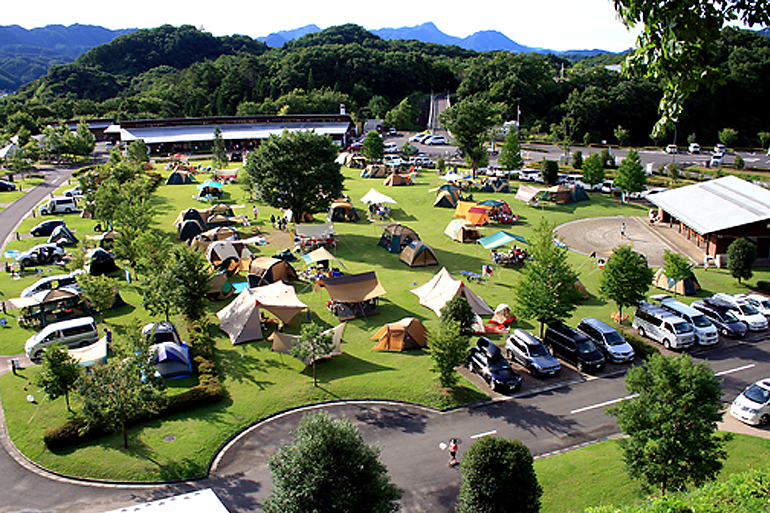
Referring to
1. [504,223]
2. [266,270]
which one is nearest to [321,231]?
[266,270]

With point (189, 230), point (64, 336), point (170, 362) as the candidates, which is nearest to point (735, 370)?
point (170, 362)

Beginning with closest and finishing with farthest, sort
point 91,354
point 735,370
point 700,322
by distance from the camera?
1. point 91,354
2. point 735,370
3. point 700,322

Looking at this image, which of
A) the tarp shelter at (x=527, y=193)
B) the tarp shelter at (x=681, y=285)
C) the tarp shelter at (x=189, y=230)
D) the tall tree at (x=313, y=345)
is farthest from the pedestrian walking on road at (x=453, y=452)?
the tarp shelter at (x=527, y=193)

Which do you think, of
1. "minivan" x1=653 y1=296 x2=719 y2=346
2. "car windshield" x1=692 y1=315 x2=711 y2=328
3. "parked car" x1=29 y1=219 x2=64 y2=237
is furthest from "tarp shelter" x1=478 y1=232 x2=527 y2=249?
"parked car" x1=29 y1=219 x2=64 y2=237

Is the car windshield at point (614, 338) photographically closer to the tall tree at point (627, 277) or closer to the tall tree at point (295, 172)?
the tall tree at point (627, 277)

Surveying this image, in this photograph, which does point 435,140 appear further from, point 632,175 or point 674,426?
point 674,426
